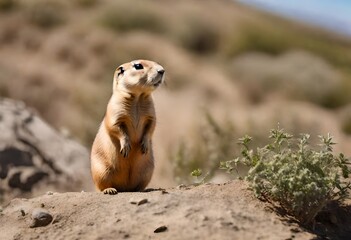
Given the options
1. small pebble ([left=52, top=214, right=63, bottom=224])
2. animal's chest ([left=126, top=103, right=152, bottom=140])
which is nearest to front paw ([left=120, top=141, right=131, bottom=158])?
animal's chest ([left=126, top=103, right=152, bottom=140])

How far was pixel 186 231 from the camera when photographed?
5.93 m

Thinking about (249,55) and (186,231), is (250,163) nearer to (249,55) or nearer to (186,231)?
(186,231)

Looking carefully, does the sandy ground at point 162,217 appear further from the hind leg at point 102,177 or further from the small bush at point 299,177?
the hind leg at point 102,177

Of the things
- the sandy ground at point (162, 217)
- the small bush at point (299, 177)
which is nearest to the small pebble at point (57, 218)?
the sandy ground at point (162, 217)

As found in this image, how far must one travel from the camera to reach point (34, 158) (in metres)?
11.2

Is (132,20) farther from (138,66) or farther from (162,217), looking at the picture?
(162,217)

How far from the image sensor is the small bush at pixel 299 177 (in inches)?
247

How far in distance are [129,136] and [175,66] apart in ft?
79.0

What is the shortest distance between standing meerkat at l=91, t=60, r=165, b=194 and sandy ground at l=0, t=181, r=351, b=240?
46 cm

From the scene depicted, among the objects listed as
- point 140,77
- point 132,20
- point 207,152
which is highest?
point 132,20

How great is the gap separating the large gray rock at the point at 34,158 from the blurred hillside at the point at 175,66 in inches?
136

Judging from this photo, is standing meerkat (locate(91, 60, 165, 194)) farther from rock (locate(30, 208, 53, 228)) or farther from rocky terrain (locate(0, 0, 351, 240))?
rock (locate(30, 208, 53, 228))

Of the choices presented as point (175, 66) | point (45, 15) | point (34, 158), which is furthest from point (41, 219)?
point (45, 15)

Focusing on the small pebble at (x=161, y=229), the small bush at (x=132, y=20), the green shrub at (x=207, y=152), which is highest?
the small bush at (x=132, y=20)
